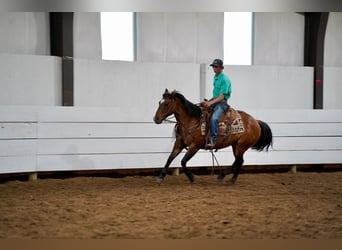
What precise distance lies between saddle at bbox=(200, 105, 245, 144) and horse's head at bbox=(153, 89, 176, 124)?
0.47 metres

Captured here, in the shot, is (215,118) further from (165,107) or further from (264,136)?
(264,136)

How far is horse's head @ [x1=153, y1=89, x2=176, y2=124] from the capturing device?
6.64 metres

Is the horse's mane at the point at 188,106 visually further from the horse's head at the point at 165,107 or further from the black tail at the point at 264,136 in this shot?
the black tail at the point at 264,136

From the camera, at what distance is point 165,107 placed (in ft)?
21.9

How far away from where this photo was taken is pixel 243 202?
540cm

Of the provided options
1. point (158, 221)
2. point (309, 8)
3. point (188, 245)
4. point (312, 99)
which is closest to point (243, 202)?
point (158, 221)

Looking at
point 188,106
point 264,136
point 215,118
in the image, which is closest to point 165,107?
point 188,106

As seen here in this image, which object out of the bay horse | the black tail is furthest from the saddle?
the black tail

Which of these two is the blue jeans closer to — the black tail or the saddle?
the saddle

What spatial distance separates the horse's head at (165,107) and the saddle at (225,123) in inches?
18.4

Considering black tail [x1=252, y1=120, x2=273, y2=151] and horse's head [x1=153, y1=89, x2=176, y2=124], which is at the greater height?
horse's head [x1=153, y1=89, x2=176, y2=124]

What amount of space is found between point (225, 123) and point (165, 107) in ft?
3.08

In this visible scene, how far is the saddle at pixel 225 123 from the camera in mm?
6785

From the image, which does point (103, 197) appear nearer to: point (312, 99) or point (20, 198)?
point (20, 198)
